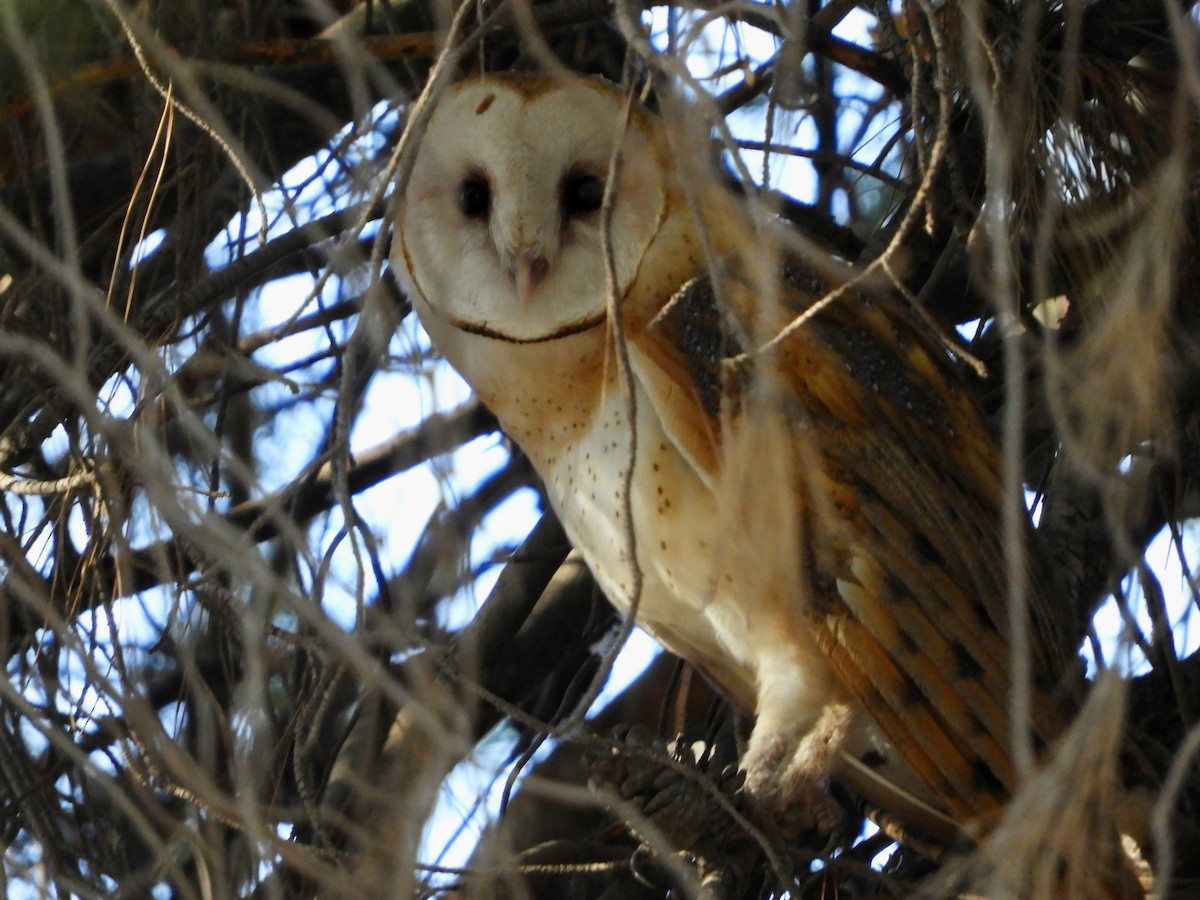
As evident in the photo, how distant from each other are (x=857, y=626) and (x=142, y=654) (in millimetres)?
935

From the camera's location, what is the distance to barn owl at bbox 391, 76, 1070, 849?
1.78 m

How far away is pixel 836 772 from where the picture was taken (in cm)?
201

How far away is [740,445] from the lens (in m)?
1.75

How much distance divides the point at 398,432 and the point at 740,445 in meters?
0.69

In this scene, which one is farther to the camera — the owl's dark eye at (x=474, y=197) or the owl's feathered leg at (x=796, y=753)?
the owl's dark eye at (x=474, y=197)

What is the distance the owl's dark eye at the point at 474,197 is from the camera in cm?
196

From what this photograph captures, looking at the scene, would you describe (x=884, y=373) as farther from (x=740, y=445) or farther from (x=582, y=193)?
(x=582, y=193)

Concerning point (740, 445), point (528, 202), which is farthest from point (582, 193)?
point (740, 445)

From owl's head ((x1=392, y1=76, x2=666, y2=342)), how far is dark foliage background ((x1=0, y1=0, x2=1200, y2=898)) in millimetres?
84

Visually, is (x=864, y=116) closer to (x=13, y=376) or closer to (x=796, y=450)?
(x=796, y=450)

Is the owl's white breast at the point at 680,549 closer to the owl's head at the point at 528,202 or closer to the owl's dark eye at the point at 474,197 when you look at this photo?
the owl's head at the point at 528,202

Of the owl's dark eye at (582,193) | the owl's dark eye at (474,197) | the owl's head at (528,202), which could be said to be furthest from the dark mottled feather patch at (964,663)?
the owl's dark eye at (474,197)

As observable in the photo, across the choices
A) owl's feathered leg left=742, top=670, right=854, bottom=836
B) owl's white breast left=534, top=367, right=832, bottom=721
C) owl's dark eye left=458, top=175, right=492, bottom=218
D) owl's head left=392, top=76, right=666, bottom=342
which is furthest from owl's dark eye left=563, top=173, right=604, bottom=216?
owl's feathered leg left=742, top=670, right=854, bottom=836

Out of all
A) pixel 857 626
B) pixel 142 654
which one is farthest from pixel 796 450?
pixel 142 654
